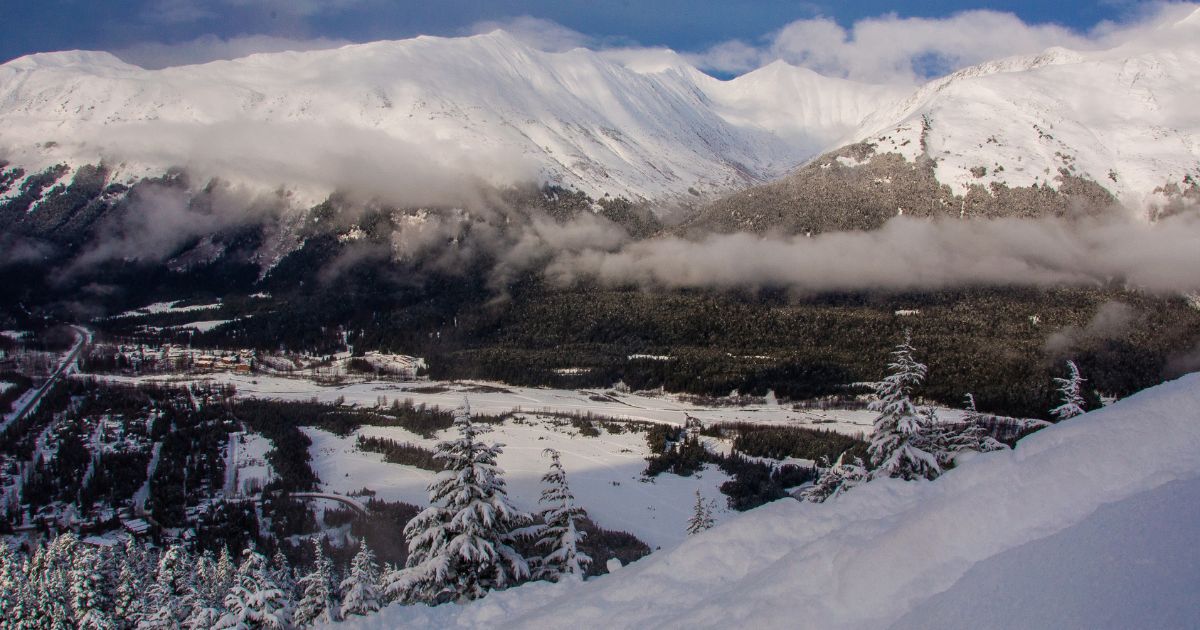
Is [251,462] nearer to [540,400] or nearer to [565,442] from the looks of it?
[565,442]

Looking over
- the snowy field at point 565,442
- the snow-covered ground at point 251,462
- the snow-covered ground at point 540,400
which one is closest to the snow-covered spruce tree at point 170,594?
the snowy field at point 565,442

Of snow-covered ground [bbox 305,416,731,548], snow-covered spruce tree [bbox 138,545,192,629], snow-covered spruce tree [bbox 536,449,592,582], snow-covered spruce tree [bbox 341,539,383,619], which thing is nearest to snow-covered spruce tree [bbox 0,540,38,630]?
snow-covered spruce tree [bbox 138,545,192,629]

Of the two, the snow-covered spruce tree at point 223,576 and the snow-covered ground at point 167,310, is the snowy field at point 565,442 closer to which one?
the snow-covered spruce tree at point 223,576

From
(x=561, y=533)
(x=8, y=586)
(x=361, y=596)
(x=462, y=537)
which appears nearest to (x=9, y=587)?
(x=8, y=586)

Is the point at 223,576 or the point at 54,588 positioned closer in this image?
the point at 223,576

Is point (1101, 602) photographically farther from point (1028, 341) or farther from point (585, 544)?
point (1028, 341)

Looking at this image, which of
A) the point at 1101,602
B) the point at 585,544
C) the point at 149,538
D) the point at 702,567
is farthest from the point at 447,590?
the point at 149,538
